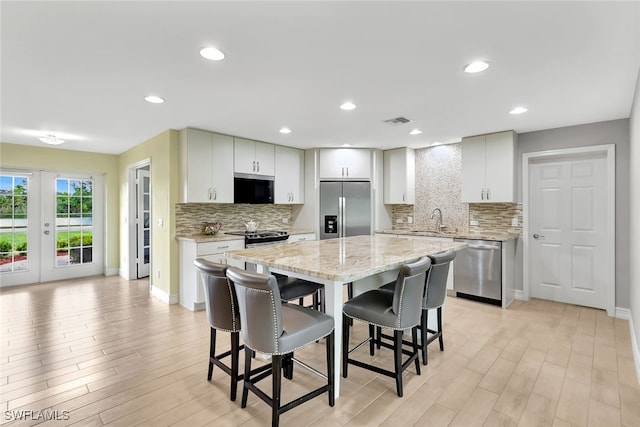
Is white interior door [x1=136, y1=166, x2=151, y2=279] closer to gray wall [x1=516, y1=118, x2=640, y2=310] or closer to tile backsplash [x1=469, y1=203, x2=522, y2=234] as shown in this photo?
tile backsplash [x1=469, y1=203, x2=522, y2=234]

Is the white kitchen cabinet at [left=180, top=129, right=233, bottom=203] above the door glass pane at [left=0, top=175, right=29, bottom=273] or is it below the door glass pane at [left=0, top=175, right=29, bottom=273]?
above

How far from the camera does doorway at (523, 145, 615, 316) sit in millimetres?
3850

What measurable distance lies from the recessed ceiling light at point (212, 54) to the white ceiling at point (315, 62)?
44mm

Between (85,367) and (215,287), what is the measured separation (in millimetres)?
1527

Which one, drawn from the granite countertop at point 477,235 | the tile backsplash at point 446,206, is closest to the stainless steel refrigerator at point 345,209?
the granite countertop at point 477,235

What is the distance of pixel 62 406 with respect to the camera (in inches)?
81.7

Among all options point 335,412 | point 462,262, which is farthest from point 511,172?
point 335,412

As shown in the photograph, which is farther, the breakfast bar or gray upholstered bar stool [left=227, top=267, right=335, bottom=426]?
the breakfast bar

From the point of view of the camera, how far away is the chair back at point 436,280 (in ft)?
7.97

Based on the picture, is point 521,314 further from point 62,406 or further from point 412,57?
point 62,406

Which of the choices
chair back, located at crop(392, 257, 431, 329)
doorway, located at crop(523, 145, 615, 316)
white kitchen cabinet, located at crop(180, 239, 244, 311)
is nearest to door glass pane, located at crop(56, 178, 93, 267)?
white kitchen cabinet, located at crop(180, 239, 244, 311)

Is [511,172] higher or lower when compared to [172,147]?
lower

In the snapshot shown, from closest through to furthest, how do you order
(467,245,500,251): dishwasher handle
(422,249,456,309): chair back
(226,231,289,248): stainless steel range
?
(422,249,456,309): chair back, (467,245,500,251): dishwasher handle, (226,231,289,248): stainless steel range

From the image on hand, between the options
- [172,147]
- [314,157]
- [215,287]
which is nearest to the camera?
[215,287]
